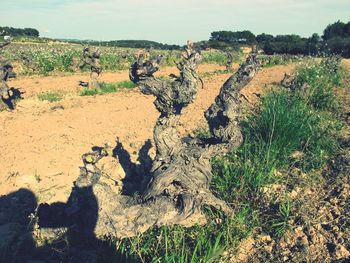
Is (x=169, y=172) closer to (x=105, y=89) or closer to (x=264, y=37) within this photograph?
(x=105, y=89)

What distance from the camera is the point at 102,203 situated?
434cm

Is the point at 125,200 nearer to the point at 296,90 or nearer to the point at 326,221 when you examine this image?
the point at 326,221

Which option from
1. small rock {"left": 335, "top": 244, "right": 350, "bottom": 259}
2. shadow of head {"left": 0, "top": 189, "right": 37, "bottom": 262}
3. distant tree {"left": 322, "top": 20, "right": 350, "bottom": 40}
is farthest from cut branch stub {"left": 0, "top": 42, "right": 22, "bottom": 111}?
distant tree {"left": 322, "top": 20, "right": 350, "bottom": 40}

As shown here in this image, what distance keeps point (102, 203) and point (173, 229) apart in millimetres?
875

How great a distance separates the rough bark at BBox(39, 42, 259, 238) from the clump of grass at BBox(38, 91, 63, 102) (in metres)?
6.87

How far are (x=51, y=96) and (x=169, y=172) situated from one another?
27.8 feet

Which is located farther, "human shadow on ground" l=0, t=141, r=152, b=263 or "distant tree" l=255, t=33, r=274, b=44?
"distant tree" l=255, t=33, r=274, b=44

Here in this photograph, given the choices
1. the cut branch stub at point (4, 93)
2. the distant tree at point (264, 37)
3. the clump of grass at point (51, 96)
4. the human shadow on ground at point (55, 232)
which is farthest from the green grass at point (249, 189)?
the distant tree at point (264, 37)

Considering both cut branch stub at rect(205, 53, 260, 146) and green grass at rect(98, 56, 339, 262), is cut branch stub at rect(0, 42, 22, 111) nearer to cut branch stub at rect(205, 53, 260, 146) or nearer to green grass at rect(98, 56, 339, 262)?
green grass at rect(98, 56, 339, 262)

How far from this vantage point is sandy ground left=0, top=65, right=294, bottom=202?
19.6 feet

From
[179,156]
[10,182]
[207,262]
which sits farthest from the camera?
[10,182]

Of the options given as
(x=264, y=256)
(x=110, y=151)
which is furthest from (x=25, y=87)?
(x=264, y=256)

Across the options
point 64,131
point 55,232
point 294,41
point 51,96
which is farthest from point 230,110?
point 294,41

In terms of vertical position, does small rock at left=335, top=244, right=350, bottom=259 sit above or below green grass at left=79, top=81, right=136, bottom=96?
below
